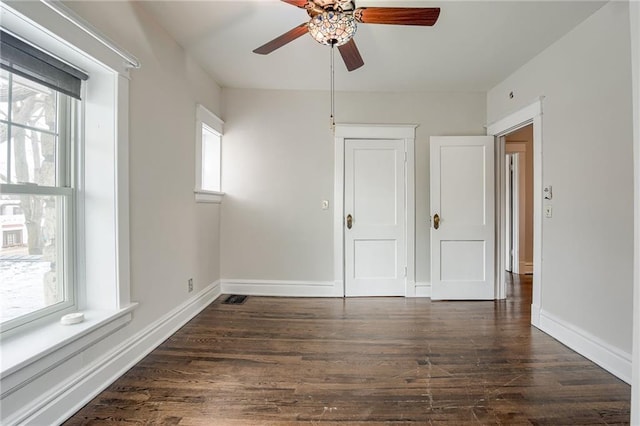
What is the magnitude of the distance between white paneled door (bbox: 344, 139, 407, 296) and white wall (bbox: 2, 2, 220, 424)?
5.67ft

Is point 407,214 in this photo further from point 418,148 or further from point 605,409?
point 605,409

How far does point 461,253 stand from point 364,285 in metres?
1.21

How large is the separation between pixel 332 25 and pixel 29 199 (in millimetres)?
1850

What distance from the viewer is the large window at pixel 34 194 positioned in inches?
53.6

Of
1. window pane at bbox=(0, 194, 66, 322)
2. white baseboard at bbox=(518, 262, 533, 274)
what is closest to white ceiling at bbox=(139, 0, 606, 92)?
window pane at bbox=(0, 194, 66, 322)

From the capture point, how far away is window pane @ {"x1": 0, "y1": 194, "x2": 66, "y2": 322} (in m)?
1.38

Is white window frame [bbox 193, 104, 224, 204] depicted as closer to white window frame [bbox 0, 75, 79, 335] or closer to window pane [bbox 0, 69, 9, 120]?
white window frame [bbox 0, 75, 79, 335]

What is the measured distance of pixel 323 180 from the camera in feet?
11.3

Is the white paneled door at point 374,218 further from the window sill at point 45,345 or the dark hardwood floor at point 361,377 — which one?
the window sill at point 45,345

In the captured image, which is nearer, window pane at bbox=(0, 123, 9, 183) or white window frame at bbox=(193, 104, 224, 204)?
window pane at bbox=(0, 123, 9, 183)

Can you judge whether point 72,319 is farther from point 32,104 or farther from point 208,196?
point 208,196

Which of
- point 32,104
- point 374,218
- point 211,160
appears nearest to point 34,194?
point 32,104

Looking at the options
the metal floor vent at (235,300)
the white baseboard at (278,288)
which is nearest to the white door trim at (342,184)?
the white baseboard at (278,288)

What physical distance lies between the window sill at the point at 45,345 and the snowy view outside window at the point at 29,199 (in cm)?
15
